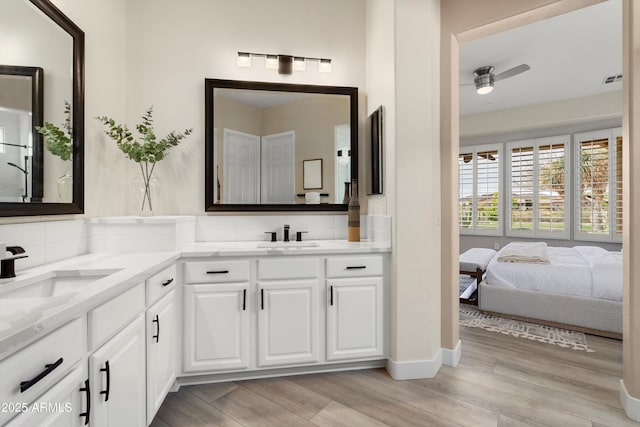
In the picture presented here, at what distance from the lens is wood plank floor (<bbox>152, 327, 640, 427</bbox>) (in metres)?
1.77

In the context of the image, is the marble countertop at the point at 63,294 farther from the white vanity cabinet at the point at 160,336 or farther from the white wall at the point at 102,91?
the white wall at the point at 102,91

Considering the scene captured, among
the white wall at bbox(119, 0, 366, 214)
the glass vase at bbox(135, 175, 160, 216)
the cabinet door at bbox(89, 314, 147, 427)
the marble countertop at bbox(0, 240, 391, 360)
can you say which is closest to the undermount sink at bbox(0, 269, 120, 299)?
the marble countertop at bbox(0, 240, 391, 360)

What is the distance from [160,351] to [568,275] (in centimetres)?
366

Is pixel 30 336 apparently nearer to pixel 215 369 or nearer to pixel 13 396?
pixel 13 396

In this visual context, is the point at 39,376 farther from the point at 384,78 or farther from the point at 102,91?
the point at 384,78

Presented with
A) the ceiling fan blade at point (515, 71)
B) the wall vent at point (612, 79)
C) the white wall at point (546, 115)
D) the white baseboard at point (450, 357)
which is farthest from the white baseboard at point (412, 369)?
the white wall at point (546, 115)

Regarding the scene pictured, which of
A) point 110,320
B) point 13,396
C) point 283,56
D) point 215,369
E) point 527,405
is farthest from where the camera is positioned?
point 283,56

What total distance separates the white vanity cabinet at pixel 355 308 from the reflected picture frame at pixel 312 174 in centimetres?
77

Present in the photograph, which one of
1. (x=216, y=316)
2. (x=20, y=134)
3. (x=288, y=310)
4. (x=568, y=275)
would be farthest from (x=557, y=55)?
(x=20, y=134)

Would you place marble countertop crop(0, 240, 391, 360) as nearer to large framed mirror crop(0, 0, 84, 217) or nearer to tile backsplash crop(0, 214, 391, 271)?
tile backsplash crop(0, 214, 391, 271)

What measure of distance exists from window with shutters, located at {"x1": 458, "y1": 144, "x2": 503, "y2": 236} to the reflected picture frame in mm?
4242

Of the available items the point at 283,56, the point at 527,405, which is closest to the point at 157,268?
the point at 283,56

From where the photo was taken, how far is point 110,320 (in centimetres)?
120

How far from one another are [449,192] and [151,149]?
89.6 inches
